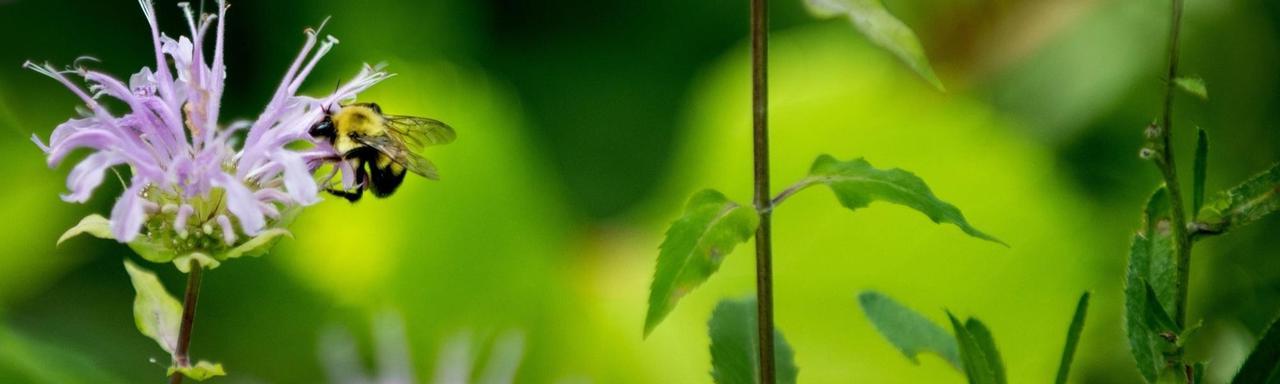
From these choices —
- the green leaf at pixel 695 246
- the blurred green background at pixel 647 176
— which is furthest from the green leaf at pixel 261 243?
the blurred green background at pixel 647 176

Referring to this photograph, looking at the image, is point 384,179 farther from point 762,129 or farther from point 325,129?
point 762,129

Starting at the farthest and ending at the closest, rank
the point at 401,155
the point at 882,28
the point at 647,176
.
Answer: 1. the point at 647,176
2. the point at 401,155
3. the point at 882,28

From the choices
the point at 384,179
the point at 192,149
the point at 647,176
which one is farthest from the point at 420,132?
the point at 647,176

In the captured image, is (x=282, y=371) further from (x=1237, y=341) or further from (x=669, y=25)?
(x=1237, y=341)

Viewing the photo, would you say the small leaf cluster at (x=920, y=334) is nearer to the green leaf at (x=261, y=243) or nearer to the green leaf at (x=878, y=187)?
the green leaf at (x=878, y=187)

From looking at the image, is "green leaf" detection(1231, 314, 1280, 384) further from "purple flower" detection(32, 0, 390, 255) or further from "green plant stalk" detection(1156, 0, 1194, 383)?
"purple flower" detection(32, 0, 390, 255)

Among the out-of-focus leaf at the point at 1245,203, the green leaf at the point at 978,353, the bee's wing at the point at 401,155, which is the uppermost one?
the out-of-focus leaf at the point at 1245,203

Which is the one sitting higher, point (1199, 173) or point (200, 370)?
point (1199, 173)
